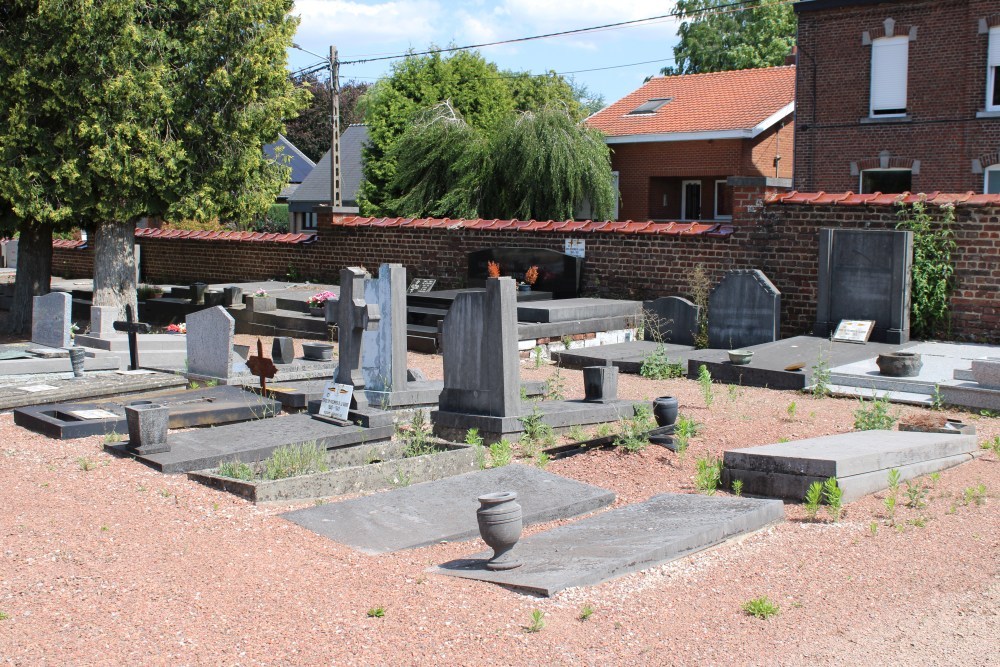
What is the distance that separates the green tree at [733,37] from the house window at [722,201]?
22324 mm

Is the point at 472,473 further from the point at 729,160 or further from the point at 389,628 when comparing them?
the point at 729,160

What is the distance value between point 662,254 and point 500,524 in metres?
11.7

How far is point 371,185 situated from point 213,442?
25452mm

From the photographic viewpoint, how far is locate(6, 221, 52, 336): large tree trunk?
1689 cm

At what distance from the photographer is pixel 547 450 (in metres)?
8.23

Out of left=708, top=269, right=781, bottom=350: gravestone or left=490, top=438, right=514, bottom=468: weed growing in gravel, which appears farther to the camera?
left=708, top=269, right=781, bottom=350: gravestone

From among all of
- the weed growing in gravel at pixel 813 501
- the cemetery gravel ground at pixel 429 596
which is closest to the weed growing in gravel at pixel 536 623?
the cemetery gravel ground at pixel 429 596

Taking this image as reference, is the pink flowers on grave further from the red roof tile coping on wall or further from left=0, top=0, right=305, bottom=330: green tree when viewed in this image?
the red roof tile coping on wall

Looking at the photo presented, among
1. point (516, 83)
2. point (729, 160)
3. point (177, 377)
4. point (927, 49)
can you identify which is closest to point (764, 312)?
point (177, 377)

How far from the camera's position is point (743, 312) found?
13.6 meters

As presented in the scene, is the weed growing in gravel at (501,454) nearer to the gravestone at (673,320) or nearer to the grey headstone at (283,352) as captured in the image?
the grey headstone at (283,352)

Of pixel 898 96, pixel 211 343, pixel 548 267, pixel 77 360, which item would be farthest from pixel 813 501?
pixel 898 96

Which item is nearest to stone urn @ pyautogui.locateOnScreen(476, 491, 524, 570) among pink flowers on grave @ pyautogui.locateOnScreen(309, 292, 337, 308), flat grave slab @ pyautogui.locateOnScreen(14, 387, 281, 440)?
flat grave slab @ pyautogui.locateOnScreen(14, 387, 281, 440)

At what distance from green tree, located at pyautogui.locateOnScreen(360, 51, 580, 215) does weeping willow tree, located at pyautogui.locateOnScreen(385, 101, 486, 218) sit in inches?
141
